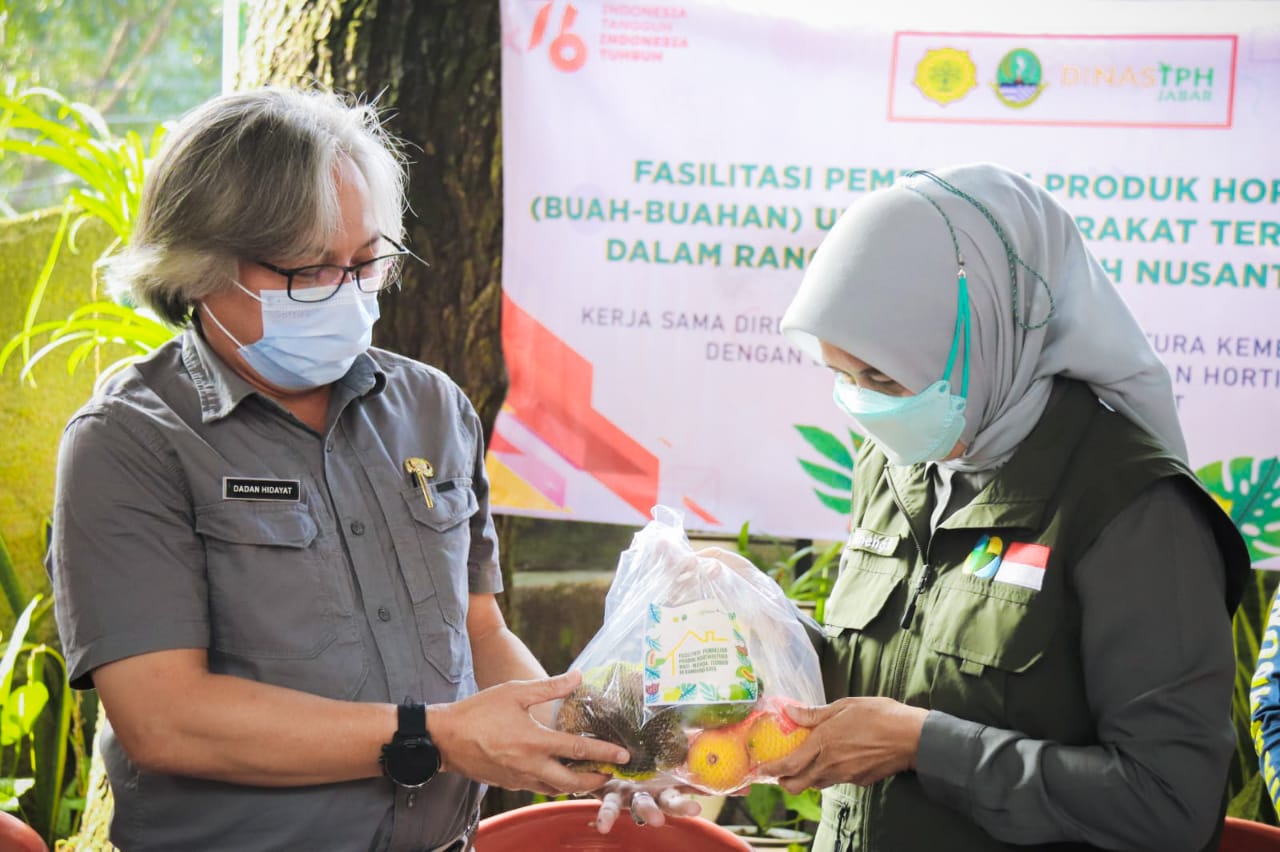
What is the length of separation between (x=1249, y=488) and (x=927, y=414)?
1.41 metres

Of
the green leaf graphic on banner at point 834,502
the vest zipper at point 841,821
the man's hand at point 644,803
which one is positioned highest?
the green leaf graphic on banner at point 834,502

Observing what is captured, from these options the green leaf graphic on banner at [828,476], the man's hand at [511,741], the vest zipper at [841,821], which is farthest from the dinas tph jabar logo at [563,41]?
the vest zipper at [841,821]

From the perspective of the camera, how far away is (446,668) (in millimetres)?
1636

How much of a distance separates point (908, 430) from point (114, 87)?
478cm

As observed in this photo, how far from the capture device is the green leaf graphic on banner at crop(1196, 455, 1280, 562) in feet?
8.48

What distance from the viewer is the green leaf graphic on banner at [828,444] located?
2.74 m

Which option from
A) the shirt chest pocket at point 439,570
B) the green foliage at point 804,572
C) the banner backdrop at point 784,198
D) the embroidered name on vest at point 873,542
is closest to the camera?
the shirt chest pocket at point 439,570

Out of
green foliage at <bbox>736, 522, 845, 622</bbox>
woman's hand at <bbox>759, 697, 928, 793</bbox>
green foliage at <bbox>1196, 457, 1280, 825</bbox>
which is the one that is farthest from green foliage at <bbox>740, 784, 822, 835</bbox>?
woman's hand at <bbox>759, 697, 928, 793</bbox>

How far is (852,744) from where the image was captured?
1535mm

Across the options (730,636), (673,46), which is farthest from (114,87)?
(730,636)

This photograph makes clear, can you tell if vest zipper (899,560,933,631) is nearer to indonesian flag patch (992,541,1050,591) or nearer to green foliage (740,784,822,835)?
indonesian flag patch (992,541,1050,591)

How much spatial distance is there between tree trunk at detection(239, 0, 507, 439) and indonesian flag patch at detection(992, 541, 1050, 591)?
161 centimetres

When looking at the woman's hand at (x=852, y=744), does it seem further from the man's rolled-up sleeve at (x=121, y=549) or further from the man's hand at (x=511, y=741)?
the man's rolled-up sleeve at (x=121, y=549)

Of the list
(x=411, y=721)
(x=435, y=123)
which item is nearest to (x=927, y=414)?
(x=411, y=721)
